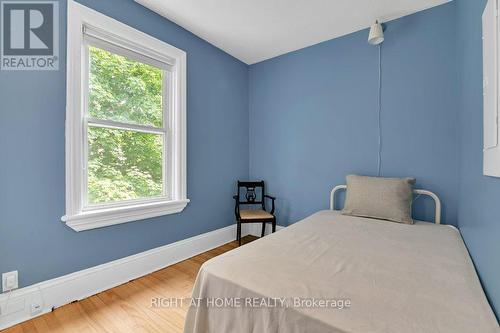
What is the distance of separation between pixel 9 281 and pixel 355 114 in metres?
3.33

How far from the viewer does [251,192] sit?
334 cm

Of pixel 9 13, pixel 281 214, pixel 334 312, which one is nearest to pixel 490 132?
pixel 334 312

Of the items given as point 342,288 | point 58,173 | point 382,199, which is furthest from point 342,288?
point 58,173

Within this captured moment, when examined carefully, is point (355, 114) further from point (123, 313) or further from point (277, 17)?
point (123, 313)

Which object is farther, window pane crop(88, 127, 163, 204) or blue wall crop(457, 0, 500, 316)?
window pane crop(88, 127, 163, 204)

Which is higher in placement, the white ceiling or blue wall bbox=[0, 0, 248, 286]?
the white ceiling

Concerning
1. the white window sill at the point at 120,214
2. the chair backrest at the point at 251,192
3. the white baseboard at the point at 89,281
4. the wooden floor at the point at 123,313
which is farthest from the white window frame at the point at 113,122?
the chair backrest at the point at 251,192

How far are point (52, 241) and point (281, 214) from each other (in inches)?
96.6

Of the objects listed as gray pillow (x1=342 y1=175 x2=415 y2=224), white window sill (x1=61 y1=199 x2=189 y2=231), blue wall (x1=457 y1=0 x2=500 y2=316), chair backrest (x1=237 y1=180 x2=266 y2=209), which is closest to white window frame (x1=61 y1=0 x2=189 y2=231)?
white window sill (x1=61 y1=199 x2=189 y2=231)

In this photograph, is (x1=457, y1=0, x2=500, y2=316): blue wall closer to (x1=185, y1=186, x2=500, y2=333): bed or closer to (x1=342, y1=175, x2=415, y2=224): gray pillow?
(x1=185, y1=186, x2=500, y2=333): bed

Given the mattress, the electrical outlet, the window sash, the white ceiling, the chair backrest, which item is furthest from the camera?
the chair backrest

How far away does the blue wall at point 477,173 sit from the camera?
0.90m

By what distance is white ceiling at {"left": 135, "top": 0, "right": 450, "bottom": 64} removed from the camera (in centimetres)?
211
